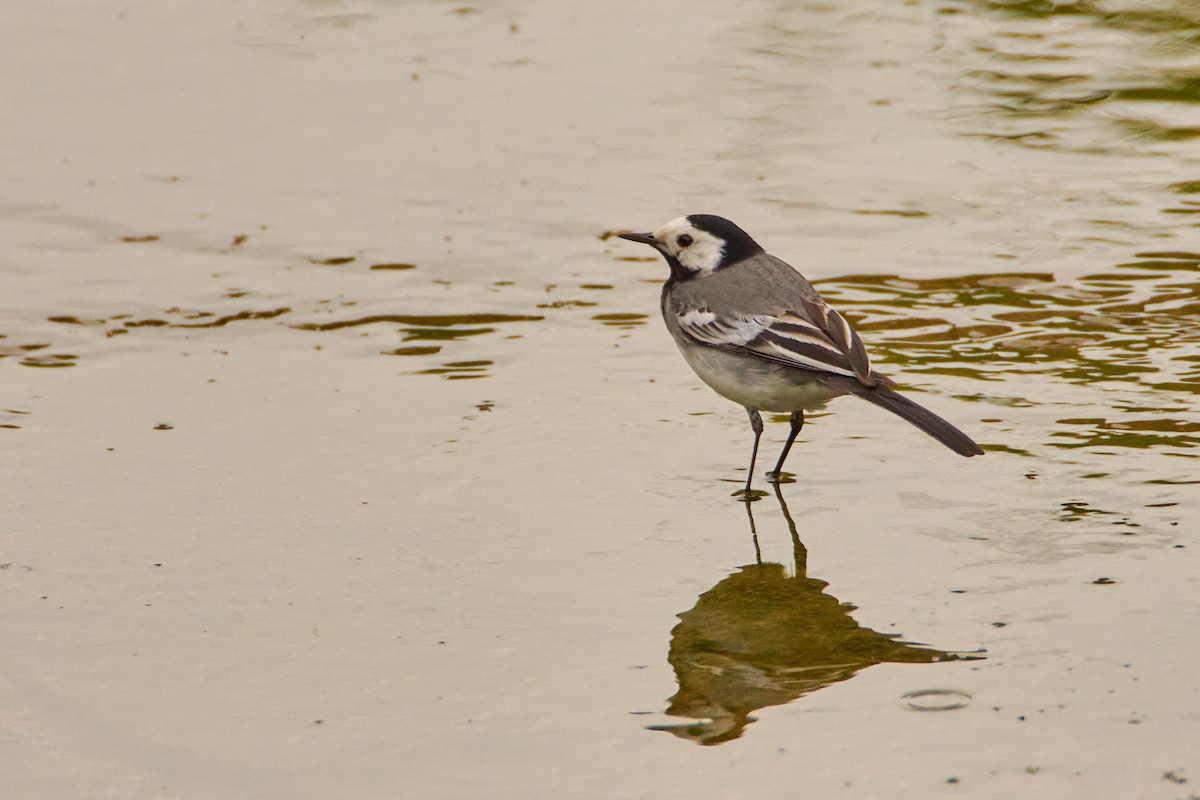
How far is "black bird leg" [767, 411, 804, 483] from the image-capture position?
7.21m

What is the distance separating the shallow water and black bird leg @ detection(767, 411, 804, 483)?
0.09 meters

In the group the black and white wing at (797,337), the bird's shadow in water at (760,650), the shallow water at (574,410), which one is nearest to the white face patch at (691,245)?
the black and white wing at (797,337)

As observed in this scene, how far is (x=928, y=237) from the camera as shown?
35.4ft

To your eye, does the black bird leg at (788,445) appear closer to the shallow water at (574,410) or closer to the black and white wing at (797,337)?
the shallow water at (574,410)

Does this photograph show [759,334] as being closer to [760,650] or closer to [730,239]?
[730,239]

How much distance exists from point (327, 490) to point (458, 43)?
9.04 m

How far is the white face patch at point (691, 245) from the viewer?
769cm

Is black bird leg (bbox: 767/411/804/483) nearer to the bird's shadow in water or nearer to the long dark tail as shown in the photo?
the long dark tail

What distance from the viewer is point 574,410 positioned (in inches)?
320

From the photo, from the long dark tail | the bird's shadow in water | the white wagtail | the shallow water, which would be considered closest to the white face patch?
the white wagtail

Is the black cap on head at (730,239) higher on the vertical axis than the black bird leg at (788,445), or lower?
higher

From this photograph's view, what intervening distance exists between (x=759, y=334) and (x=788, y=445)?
63 centimetres

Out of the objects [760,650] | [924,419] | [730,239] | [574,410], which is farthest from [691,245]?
[760,650]

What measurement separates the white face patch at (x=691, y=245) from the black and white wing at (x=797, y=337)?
47 centimetres
